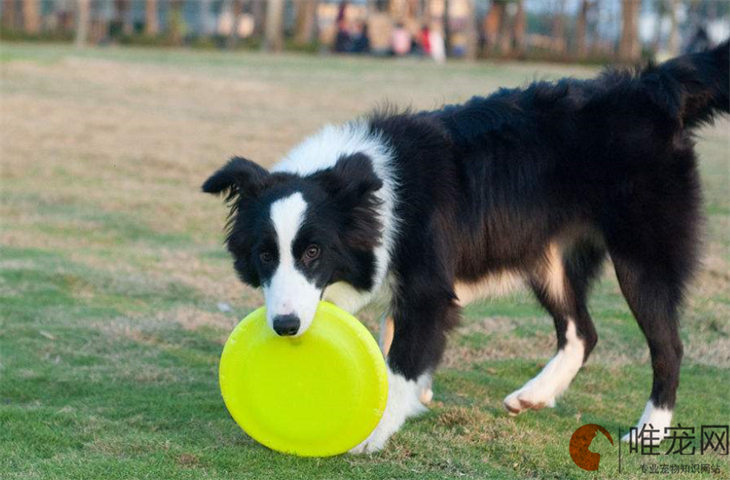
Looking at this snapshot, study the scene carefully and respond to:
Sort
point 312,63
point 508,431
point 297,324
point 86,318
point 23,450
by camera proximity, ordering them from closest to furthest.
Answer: point 297,324 < point 23,450 < point 508,431 < point 86,318 < point 312,63

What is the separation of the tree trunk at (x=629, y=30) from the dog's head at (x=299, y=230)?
34350 millimetres

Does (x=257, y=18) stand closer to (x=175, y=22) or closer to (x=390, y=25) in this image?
(x=175, y=22)

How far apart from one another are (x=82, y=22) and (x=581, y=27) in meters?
19.1

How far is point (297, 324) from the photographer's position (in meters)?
4.58

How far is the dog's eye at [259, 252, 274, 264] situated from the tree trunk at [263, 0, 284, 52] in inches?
1475

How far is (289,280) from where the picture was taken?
469 centimetres

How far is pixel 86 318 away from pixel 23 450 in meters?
2.67

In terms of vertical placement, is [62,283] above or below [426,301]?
below

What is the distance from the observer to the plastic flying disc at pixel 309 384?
4781 millimetres

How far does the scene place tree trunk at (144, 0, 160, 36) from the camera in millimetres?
45094

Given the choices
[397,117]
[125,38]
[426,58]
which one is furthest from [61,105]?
[125,38]

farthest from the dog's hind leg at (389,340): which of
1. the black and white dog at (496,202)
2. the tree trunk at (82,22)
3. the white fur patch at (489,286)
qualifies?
the tree trunk at (82,22)

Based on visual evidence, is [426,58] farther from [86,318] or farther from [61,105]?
[86,318]

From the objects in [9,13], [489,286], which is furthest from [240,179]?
[9,13]
